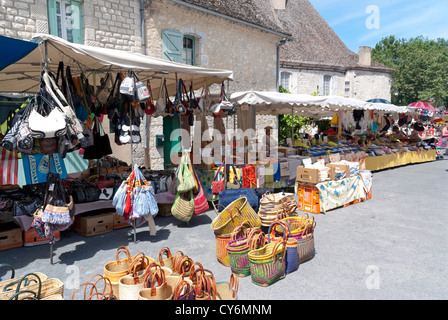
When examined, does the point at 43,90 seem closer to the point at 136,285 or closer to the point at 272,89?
the point at 136,285

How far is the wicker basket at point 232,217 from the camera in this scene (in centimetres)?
412

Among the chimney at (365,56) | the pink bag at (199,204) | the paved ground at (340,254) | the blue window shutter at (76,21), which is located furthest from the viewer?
the chimney at (365,56)

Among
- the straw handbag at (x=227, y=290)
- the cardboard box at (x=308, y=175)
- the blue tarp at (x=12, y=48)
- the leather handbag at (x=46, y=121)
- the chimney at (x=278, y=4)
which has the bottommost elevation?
the straw handbag at (x=227, y=290)

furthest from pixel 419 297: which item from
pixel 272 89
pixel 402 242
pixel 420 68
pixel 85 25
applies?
pixel 420 68

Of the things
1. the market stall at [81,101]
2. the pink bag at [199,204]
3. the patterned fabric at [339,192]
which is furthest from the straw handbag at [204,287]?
the patterned fabric at [339,192]

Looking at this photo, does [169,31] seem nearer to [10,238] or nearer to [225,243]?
[10,238]

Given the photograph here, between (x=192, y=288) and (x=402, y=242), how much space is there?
365 centimetres

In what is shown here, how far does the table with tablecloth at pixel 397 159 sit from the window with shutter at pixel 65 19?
976 cm

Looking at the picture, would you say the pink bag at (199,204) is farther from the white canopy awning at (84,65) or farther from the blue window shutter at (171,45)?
the blue window shutter at (171,45)

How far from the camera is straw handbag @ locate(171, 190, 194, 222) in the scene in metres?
5.38

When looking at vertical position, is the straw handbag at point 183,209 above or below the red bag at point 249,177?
below

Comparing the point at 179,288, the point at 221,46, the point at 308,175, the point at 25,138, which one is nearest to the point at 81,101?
the point at 25,138

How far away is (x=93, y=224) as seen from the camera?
205 inches

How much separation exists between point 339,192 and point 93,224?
4.76m
